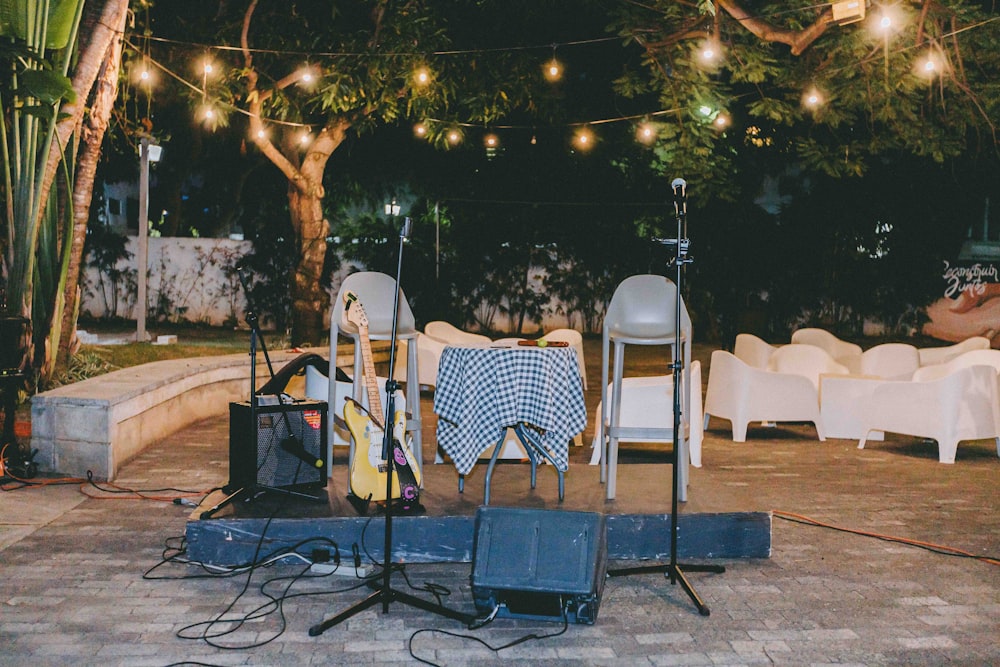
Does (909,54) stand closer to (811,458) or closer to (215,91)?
(811,458)

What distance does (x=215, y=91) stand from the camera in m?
10.9

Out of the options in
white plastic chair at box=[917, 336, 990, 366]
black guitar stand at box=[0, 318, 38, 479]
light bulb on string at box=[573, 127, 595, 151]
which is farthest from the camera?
light bulb on string at box=[573, 127, 595, 151]

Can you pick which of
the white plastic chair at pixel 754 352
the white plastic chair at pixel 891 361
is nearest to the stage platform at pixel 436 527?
the white plastic chair at pixel 754 352

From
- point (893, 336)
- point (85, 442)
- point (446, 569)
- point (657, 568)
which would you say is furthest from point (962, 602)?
point (893, 336)

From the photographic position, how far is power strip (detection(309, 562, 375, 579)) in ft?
14.1

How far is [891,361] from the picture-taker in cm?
867

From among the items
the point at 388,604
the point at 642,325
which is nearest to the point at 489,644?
the point at 388,604

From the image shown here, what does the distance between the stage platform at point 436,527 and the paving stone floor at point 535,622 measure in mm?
95

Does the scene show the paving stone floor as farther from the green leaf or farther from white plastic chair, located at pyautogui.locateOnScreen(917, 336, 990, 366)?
white plastic chair, located at pyautogui.locateOnScreen(917, 336, 990, 366)

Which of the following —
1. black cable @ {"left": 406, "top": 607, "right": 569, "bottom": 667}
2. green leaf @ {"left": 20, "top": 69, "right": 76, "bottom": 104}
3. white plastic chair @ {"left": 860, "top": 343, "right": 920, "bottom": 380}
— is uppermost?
green leaf @ {"left": 20, "top": 69, "right": 76, "bottom": 104}

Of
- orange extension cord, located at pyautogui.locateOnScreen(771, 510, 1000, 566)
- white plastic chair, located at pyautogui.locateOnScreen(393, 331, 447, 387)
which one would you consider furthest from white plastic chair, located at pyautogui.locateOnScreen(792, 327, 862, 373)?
orange extension cord, located at pyautogui.locateOnScreen(771, 510, 1000, 566)

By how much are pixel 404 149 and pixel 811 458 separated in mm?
12214

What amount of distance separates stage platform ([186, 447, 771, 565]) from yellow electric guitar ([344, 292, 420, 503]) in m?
0.12

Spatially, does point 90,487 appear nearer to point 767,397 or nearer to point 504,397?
point 504,397
